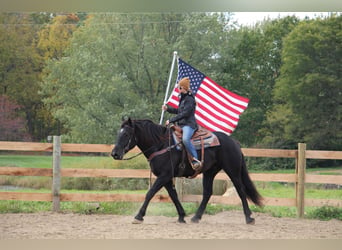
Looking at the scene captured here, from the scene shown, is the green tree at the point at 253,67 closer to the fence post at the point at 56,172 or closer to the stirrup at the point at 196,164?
the fence post at the point at 56,172

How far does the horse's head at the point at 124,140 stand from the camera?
23.0 ft

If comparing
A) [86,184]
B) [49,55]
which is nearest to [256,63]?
[49,55]

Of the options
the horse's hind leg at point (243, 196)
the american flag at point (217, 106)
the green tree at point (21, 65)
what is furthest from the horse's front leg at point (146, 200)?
the green tree at point (21, 65)

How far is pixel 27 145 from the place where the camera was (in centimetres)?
845

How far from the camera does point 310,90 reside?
22.3m

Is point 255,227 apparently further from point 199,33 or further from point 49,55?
point 49,55

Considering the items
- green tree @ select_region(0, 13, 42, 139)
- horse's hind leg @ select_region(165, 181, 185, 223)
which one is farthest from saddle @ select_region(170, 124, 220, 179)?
green tree @ select_region(0, 13, 42, 139)

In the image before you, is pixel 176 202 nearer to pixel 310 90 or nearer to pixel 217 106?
pixel 217 106

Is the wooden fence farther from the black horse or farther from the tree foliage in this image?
the tree foliage

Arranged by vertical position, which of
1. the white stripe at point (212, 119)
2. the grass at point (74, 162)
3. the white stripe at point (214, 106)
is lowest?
the grass at point (74, 162)

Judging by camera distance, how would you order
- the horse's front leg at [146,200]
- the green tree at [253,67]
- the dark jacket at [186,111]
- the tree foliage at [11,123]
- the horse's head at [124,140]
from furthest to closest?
the tree foliage at [11,123], the green tree at [253,67], the dark jacket at [186,111], the horse's front leg at [146,200], the horse's head at [124,140]

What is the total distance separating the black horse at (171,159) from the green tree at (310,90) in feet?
45.7

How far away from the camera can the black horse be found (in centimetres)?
716

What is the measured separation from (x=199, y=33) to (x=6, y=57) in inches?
319
